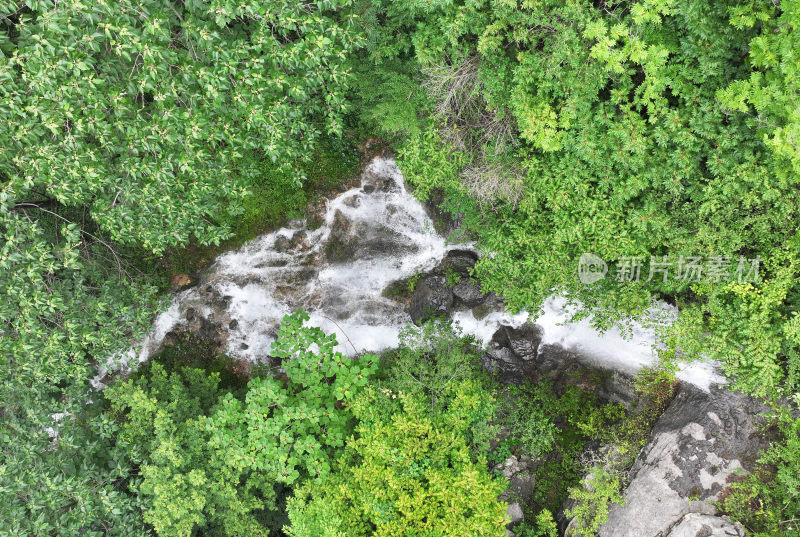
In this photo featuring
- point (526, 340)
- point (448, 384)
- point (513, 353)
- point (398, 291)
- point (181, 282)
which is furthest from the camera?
point (398, 291)

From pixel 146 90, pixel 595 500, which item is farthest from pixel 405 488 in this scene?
pixel 146 90

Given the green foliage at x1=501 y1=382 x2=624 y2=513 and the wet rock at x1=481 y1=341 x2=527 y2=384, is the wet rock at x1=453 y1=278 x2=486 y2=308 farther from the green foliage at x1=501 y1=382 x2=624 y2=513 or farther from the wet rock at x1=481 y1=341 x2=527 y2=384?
the green foliage at x1=501 y1=382 x2=624 y2=513

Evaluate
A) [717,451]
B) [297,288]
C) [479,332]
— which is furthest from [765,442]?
[297,288]

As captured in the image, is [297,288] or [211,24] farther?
[297,288]

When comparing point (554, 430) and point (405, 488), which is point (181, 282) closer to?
point (405, 488)

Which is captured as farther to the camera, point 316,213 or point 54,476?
point 316,213

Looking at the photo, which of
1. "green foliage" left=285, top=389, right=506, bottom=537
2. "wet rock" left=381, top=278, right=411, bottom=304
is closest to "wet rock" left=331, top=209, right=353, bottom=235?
"wet rock" left=381, top=278, right=411, bottom=304

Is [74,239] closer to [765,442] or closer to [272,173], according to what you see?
[272,173]
